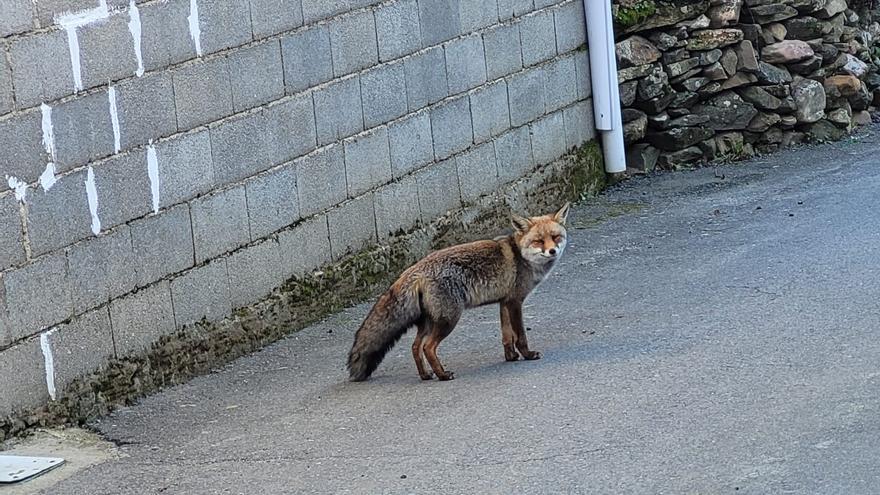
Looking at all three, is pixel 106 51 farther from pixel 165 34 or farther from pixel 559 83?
pixel 559 83

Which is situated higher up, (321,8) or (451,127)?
(321,8)

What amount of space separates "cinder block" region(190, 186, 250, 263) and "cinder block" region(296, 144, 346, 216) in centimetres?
51

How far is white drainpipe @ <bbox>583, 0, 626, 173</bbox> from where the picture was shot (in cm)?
1130

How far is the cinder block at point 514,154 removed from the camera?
10.4m

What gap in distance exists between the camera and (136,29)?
731 centimetres

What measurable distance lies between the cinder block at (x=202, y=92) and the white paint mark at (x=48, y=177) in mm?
906

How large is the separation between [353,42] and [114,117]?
2.03 metres

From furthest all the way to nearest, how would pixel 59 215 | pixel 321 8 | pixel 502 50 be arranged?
1. pixel 502 50
2. pixel 321 8
3. pixel 59 215

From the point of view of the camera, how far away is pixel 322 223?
8.69m

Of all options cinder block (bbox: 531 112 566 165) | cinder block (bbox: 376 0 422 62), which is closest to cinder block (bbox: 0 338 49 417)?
cinder block (bbox: 376 0 422 62)

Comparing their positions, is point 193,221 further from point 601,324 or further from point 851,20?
point 851,20

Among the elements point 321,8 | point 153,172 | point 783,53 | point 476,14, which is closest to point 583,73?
point 476,14

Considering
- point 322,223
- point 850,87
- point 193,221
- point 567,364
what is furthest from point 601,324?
point 850,87

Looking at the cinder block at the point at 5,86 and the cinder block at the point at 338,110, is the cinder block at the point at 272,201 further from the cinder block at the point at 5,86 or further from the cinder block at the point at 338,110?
the cinder block at the point at 5,86
